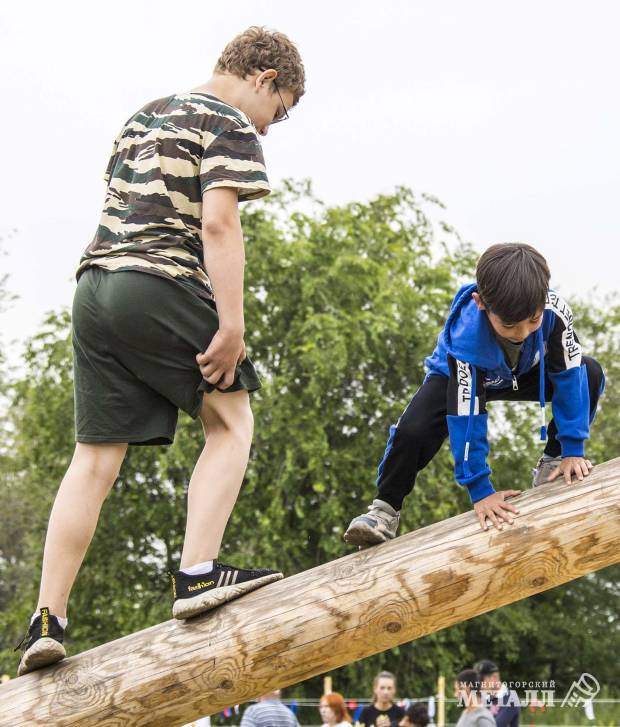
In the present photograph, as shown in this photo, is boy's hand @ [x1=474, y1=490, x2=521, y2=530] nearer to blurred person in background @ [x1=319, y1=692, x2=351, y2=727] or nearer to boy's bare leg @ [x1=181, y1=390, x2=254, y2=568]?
boy's bare leg @ [x1=181, y1=390, x2=254, y2=568]

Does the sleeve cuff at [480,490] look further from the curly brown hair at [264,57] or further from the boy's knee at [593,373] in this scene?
the curly brown hair at [264,57]

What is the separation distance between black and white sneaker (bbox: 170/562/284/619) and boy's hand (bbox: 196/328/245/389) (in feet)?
2.28

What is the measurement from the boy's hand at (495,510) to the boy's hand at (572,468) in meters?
0.25

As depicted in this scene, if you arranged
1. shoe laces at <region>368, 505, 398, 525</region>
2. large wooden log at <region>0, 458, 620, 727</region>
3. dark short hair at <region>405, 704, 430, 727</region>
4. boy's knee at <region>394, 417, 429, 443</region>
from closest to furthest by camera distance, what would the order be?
1. large wooden log at <region>0, 458, 620, 727</region>
2. shoe laces at <region>368, 505, 398, 525</region>
3. boy's knee at <region>394, 417, 429, 443</region>
4. dark short hair at <region>405, 704, 430, 727</region>

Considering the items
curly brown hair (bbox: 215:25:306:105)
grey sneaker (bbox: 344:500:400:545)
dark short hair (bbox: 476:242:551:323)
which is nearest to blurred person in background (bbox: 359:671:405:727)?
grey sneaker (bbox: 344:500:400:545)

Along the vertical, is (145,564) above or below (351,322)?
below

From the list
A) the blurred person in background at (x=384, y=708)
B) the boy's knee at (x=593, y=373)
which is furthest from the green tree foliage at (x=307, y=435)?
the boy's knee at (x=593, y=373)

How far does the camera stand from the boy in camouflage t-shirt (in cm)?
373

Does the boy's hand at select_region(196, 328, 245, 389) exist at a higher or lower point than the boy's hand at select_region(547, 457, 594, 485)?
higher

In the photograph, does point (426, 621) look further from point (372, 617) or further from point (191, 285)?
point (191, 285)

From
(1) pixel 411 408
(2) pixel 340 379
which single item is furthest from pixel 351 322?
(1) pixel 411 408

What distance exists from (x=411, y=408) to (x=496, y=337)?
0.59 m

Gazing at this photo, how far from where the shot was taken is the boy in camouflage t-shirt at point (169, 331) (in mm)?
3732

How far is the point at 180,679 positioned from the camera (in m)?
3.72
